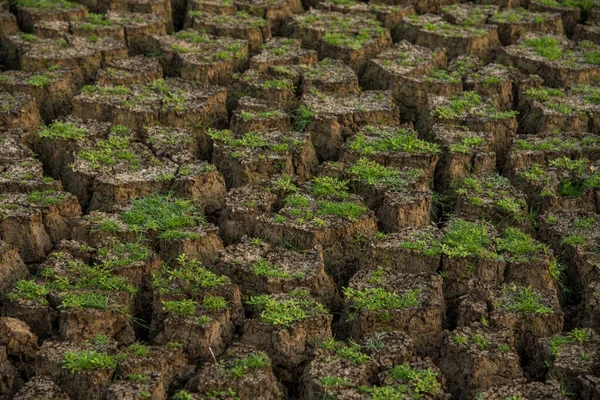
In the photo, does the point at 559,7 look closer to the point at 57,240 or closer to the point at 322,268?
the point at 322,268

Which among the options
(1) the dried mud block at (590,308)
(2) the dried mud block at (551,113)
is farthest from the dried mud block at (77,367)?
(2) the dried mud block at (551,113)

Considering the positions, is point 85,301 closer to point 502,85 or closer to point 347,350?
point 347,350

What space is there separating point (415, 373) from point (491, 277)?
1.03 metres

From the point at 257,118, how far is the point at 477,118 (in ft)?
5.19

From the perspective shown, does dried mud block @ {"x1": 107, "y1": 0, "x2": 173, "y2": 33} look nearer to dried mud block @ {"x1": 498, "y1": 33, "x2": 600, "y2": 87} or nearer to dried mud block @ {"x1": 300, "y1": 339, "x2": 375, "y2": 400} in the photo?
dried mud block @ {"x1": 498, "y1": 33, "x2": 600, "y2": 87}

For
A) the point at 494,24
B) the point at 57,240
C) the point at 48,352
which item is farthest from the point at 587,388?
the point at 494,24

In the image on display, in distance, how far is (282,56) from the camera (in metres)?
8.11

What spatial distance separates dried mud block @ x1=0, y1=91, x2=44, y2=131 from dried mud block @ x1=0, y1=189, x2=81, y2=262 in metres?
1.02

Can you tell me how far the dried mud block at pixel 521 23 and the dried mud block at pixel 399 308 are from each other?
388cm

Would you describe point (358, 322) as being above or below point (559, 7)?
below

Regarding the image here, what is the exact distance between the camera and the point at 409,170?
669 cm

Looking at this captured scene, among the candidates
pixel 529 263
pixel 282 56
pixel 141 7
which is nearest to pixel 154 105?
pixel 282 56

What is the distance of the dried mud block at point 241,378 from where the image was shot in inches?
193

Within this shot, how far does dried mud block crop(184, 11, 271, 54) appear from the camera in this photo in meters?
8.52
